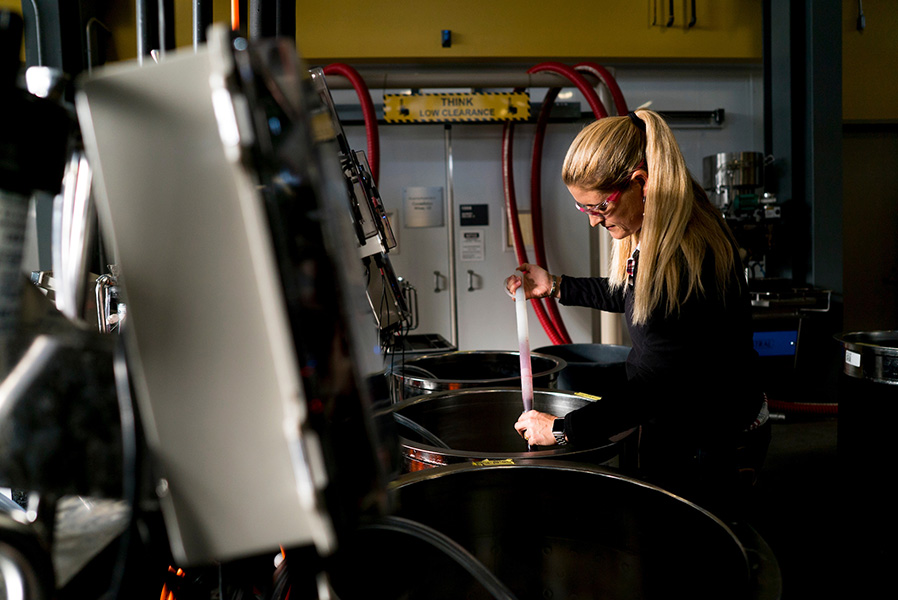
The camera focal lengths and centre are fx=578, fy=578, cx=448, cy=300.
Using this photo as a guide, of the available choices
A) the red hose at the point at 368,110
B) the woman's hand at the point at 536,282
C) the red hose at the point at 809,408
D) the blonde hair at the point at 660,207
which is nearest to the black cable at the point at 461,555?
the blonde hair at the point at 660,207

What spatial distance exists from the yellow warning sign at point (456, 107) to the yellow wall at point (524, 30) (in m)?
0.62

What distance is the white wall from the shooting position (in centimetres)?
402

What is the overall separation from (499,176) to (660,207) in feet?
9.69

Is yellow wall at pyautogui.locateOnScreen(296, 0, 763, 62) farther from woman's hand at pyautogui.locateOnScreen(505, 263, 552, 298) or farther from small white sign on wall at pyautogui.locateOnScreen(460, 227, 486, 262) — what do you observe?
woman's hand at pyautogui.locateOnScreen(505, 263, 552, 298)

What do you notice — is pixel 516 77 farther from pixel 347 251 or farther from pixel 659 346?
pixel 347 251

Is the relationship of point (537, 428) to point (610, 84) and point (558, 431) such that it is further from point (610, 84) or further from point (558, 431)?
point (610, 84)

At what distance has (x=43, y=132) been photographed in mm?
292

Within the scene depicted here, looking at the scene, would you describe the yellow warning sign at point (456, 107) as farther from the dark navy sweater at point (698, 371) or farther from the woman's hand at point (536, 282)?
the dark navy sweater at point (698, 371)

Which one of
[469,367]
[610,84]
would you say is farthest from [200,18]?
[610,84]

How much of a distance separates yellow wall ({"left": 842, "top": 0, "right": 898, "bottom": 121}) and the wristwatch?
4.64m

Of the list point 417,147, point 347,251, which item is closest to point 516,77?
point 417,147

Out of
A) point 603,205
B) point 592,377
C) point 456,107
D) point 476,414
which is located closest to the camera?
point 603,205

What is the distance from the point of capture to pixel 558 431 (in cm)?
111

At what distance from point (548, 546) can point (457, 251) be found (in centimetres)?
329
